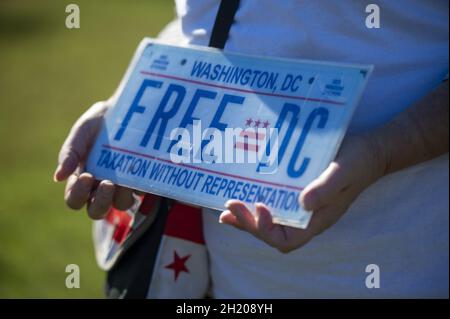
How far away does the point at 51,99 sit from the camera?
17.1ft

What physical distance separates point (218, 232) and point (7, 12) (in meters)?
6.30

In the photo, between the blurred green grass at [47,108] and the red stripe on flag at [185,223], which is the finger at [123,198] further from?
the blurred green grass at [47,108]

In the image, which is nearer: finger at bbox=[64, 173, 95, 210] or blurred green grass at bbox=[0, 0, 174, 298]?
finger at bbox=[64, 173, 95, 210]

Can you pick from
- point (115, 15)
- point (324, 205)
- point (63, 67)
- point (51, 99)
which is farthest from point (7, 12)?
point (324, 205)

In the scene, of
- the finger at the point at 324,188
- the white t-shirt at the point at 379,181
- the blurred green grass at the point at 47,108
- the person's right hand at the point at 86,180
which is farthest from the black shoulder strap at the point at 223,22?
the blurred green grass at the point at 47,108

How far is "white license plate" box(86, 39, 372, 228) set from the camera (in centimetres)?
129

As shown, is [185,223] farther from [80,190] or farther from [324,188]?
[324,188]

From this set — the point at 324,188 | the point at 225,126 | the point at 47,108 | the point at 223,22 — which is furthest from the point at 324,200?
the point at 47,108

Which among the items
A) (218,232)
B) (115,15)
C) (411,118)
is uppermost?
(115,15)

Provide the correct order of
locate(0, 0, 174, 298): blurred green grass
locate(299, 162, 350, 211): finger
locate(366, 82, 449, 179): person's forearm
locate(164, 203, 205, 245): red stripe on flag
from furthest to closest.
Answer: locate(0, 0, 174, 298): blurred green grass, locate(164, 203, 205, 245): red stripe on flag, locate(366, 82, 449, 179): person's forearm, locate(299, 162, 350, 211): finger

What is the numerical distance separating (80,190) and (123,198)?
0.09m

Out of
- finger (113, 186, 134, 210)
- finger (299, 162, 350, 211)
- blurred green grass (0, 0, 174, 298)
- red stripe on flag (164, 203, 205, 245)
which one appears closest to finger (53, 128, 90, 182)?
finger (113, 186, 134, 210)

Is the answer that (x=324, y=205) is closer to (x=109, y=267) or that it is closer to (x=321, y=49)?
(x=321, y=49)

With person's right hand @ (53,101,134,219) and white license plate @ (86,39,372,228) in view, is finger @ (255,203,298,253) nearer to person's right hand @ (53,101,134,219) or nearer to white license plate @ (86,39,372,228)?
white license plate @ (86,39,372,228)
